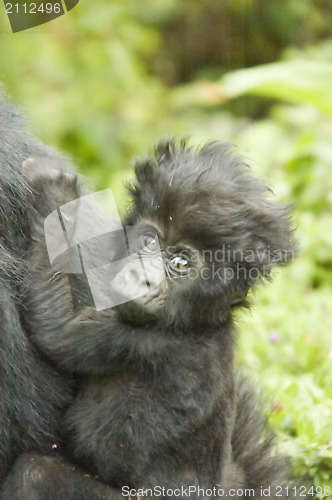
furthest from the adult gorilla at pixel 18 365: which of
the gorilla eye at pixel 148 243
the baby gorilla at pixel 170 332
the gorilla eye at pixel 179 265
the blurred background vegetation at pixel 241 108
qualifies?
the blurred background vegetation at pixel 241 108

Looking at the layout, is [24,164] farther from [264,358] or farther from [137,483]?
[264,358]

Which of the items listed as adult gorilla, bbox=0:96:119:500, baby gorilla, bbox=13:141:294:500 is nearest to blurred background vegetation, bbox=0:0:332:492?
baby gorilla, bbox=13:141:294:500

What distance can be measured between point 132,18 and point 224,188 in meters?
7.15

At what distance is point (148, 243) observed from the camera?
2.80 metres

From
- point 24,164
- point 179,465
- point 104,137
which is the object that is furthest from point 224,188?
point 104,137

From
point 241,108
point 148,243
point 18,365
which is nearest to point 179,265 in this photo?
point 148,243

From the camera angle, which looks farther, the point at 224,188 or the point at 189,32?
the point at 189,32

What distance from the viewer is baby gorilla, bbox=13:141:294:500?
2729 millimetres

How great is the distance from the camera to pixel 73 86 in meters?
8.31

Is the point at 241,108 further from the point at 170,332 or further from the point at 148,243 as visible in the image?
the point at 170,332

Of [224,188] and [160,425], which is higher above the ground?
[224,188]

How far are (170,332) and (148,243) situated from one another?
0.32m

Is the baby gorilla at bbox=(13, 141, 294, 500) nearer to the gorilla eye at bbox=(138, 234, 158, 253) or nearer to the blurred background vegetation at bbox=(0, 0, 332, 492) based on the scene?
the gorilla eye at bbox=(138, 234, 158, 253)

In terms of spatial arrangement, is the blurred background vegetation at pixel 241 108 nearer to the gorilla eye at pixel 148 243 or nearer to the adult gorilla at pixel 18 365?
the gorilla eye at pixel 148 243
